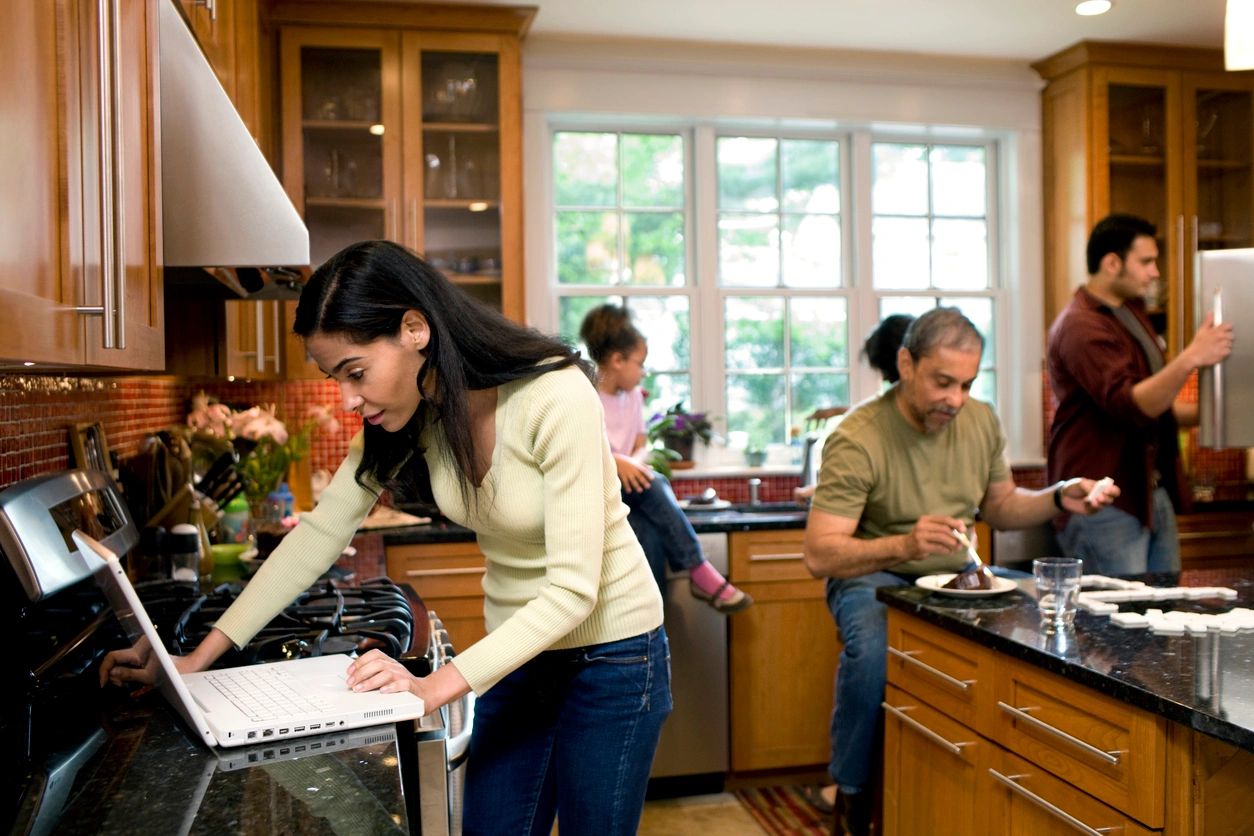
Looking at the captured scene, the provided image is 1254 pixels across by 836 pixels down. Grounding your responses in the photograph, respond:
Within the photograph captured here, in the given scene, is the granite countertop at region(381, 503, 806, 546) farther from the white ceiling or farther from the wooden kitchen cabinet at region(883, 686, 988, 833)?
the white ceiling

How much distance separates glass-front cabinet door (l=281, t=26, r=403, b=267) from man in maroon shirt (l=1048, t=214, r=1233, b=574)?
2279 mm

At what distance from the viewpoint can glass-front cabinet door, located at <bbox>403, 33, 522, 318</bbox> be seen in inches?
149

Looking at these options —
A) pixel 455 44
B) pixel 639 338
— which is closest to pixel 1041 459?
pixel 639 338

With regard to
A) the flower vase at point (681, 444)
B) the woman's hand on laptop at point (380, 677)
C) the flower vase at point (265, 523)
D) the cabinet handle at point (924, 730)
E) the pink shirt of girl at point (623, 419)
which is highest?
the pink shirt of girl at point (623, 419)

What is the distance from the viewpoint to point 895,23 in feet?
12.9

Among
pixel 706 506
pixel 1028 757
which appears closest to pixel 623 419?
pixel 706 506

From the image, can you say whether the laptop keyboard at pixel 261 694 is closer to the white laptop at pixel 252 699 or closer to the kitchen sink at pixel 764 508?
the white laptop at pixel 252 699

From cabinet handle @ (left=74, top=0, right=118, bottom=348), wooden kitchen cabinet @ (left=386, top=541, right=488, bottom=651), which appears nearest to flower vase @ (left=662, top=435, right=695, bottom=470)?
wooden kitchen cabinet @ (left=386, top=541, right=488, bottom=651)

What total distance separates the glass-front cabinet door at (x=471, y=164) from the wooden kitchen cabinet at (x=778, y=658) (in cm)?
124

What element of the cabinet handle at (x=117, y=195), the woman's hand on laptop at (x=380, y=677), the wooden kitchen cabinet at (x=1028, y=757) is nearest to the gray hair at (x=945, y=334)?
the wooden kitchen cabinet at (x=1028, y=757)

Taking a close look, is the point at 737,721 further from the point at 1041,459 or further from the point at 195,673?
the point at 195,673

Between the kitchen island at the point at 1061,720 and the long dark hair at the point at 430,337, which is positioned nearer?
the long dark hair at the point at 430,337

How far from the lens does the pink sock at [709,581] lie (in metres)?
3.31

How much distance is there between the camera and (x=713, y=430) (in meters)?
4.33
